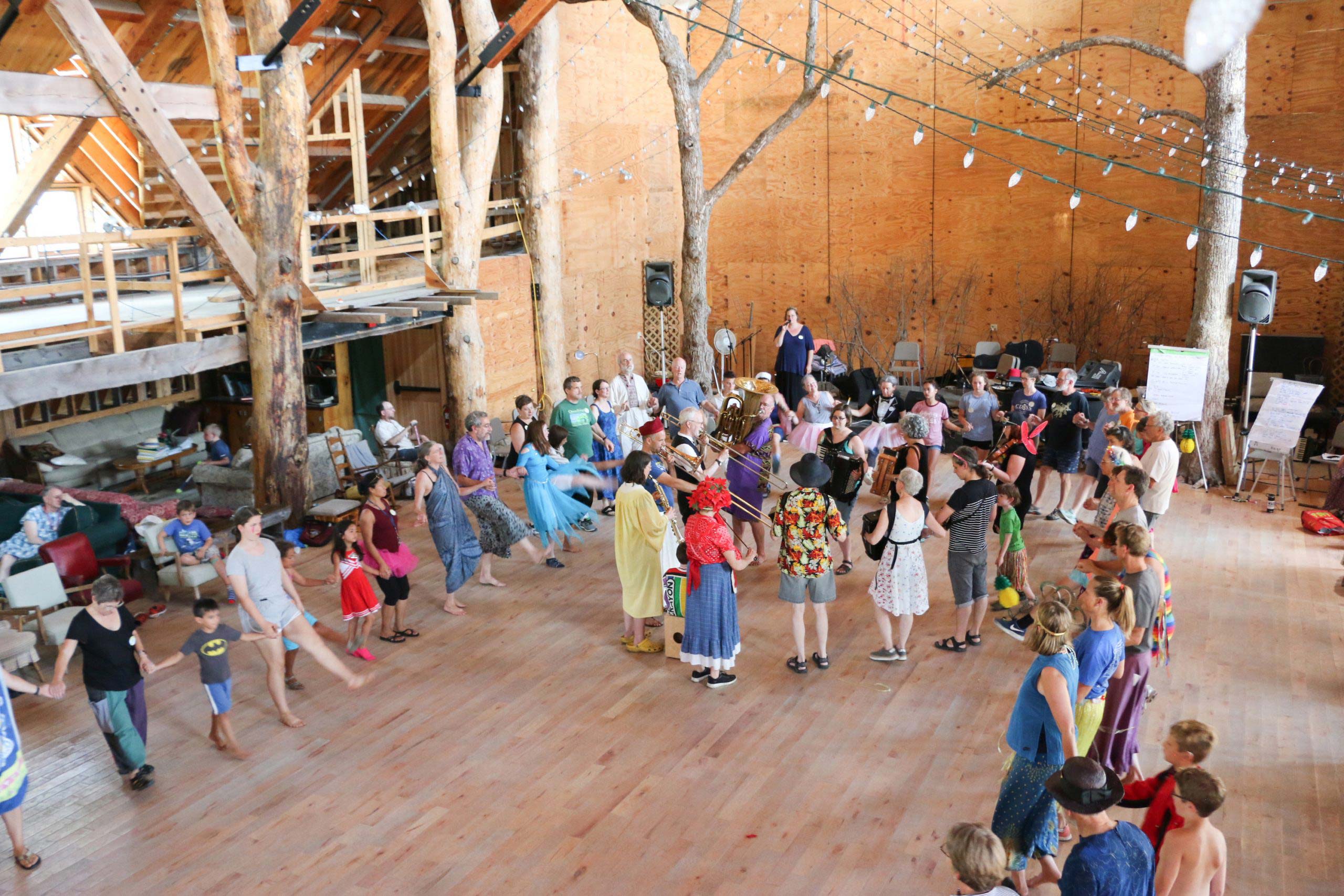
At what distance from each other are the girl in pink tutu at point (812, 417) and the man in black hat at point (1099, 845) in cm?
546

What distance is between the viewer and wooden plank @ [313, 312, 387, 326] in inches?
348

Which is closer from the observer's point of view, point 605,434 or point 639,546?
point 639,546

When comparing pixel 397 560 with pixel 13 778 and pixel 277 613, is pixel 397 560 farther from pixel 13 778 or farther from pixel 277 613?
pixel 13 778

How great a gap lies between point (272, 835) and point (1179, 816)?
3.79m

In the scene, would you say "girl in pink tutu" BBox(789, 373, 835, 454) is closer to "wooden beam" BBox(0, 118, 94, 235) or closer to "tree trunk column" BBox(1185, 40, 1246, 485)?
"tree trunk column" BBox(1185, 40, 1246, 485)

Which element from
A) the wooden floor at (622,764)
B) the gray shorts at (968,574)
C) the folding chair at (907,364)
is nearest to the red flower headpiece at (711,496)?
the wooden floor at (622,764)

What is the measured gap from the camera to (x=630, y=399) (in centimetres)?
968

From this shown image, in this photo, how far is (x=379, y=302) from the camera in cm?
995

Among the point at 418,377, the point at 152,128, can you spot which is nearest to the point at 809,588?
the point at 152,128

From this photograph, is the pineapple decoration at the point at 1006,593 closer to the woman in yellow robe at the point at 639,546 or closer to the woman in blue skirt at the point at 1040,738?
the woman in yellow robe at the point at 639,546

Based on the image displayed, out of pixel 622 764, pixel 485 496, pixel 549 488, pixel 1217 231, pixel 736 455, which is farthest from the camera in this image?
pixel 1217 231

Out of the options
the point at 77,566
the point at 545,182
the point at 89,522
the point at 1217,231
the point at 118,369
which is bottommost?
the point at 77,566

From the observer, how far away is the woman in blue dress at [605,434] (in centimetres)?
901

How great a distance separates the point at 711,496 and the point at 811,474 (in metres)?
0.58
